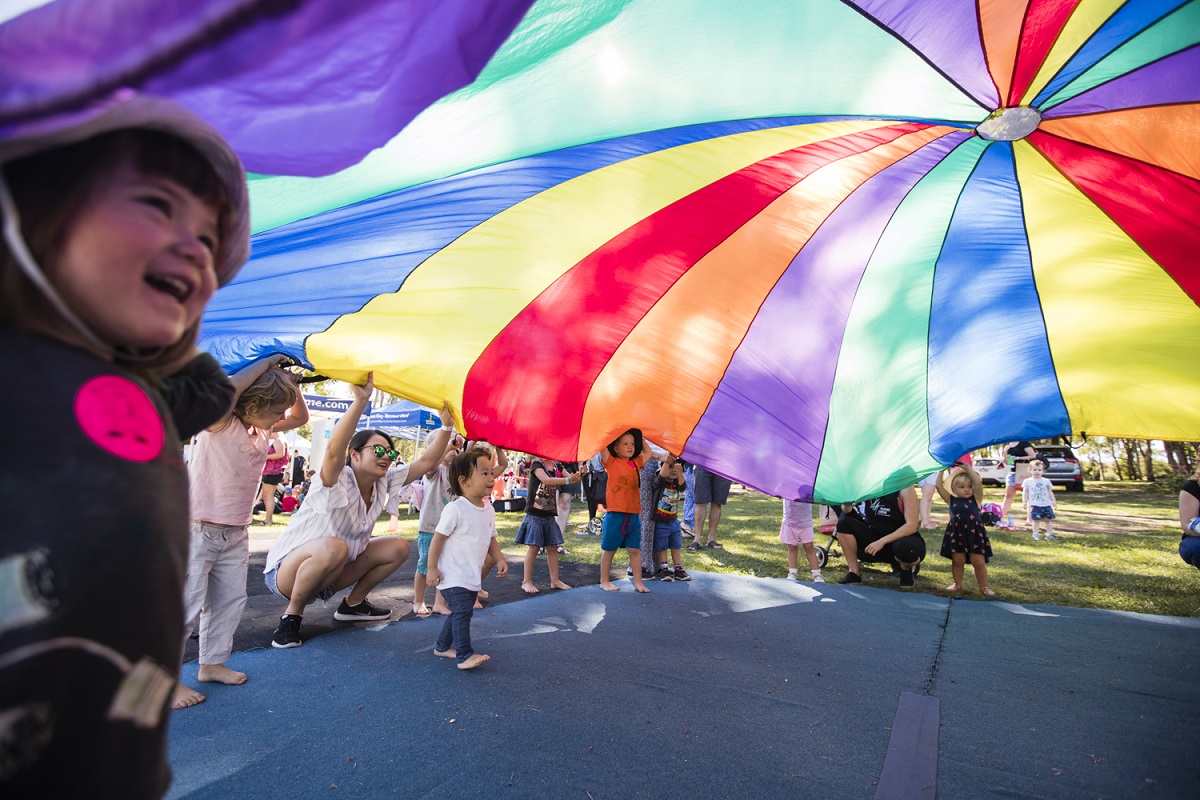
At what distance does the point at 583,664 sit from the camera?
3.34m

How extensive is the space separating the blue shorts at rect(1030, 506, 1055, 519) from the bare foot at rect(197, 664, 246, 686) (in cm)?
981

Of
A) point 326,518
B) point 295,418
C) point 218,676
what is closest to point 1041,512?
point 326,518

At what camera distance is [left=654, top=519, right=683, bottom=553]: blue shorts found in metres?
5.95

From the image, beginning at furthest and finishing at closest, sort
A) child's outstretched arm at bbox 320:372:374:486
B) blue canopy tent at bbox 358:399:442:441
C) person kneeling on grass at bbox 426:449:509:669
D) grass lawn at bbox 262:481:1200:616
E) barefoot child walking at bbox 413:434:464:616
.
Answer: blue canopy tent at bbox 358:399:442:441 → grass lawn at bbox 262:481:1200:616 → barefoot child walking at bbox 413:434:464:616 → person kneeling on grass at bbox 426:449:509:669 → child's outstretched arm at bbox 320:372:374:486

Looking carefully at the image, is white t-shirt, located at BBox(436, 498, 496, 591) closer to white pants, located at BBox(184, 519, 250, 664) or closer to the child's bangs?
white pants, located at BBox(184, 519, 250, 664)

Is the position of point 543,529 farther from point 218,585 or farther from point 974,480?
point 974,480

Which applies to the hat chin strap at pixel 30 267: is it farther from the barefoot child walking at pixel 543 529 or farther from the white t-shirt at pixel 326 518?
the barefoot child walking at pixel 543 529

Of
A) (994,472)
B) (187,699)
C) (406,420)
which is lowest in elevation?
(187,699)

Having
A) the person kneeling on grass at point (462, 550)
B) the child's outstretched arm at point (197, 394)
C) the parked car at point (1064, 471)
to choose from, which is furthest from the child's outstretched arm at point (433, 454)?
the parked car at point (1064, 471)

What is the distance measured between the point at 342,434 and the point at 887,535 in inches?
193

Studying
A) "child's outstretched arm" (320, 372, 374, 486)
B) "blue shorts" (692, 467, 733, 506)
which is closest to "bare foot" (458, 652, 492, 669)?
"child's outstretched arm" (320, 372, 374, 486)

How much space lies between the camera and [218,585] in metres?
3.00

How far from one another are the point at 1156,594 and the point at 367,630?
6.07m

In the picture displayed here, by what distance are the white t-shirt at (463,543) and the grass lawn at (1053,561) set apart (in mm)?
2973
